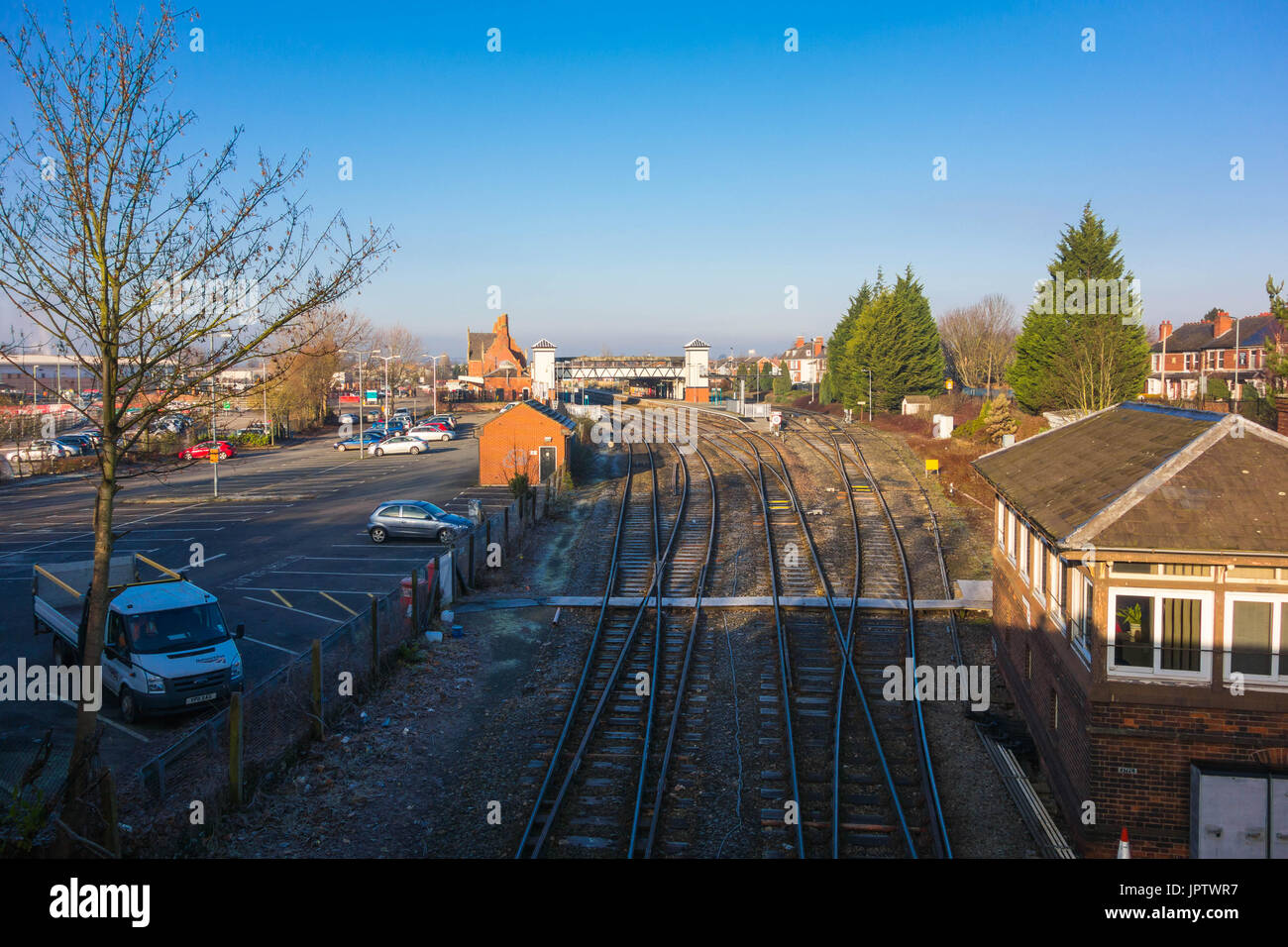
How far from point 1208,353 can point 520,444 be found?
58.1 meters

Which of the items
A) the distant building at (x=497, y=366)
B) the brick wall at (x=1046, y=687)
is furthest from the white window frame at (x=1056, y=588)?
the distant building at (x=497, y=366)

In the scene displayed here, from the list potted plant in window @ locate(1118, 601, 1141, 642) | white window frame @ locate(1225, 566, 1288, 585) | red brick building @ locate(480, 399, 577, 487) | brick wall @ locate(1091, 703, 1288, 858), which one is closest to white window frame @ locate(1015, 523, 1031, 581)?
potted plant in window @ locate(1118, 601, 1141, 642)

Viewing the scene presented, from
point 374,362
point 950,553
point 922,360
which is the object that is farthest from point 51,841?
point 374,362

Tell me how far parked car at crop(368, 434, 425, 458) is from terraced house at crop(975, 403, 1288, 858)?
4655cm

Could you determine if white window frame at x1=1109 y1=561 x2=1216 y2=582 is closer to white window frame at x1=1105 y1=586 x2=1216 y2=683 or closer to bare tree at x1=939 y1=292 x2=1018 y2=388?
white window frame at x1=1105 y1=586 x2=1216 y2=683

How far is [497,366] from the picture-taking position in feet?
349

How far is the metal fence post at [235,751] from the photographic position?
10.0 metres

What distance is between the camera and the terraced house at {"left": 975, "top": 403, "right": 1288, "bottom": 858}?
916 cm

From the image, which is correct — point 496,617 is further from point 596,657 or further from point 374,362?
point 374,362

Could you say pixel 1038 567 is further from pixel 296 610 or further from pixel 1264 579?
pixel 296 610

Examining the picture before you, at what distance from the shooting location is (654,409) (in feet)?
238

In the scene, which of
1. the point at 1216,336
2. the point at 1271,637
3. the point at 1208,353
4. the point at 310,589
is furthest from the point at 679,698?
the point at 1216,336

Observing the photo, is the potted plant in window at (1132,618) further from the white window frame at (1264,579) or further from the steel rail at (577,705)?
the steel rail at (577,705)

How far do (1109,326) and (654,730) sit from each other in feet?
111
